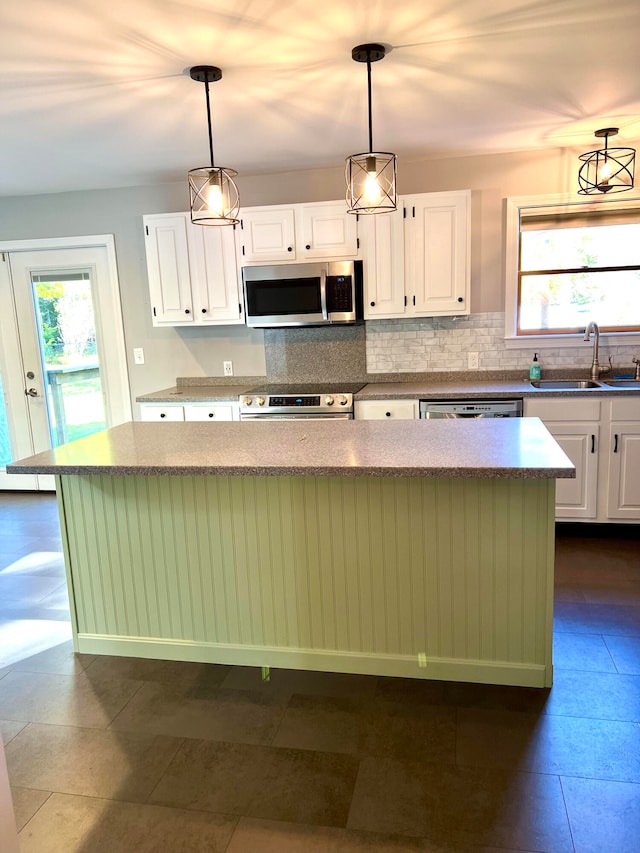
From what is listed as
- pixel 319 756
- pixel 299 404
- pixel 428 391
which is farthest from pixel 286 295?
pixel 319 756

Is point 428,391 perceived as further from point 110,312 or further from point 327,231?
point 110,312

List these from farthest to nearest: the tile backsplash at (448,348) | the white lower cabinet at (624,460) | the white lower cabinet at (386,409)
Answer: the tile backsplash at (448,348), the white lower cabinet at (386,409), the white lower cabinet at (624,460)

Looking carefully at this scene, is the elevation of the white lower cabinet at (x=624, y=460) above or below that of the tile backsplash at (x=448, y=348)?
below

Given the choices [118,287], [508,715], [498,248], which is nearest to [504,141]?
[498,248]

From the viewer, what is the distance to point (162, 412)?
4.43 metres

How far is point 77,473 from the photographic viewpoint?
2291mm

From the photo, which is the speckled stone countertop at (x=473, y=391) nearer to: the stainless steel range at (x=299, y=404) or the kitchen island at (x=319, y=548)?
the stainless steel range at (x=299, y=404)

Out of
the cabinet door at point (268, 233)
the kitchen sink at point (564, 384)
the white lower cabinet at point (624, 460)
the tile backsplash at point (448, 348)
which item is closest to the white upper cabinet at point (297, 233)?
the cabinet door at point (268, 233)

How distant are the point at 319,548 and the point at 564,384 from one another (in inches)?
97.1

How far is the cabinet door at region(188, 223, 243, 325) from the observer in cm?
437

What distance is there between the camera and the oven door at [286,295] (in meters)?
4.15

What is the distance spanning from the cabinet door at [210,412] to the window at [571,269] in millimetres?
2032

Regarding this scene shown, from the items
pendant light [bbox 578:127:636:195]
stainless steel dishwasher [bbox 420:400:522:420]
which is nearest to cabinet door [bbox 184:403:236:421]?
stainless steel dishwasher [bbox 420:400:522:420]

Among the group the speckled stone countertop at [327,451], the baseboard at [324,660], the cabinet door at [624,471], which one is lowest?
the baseboard at [324,660]
